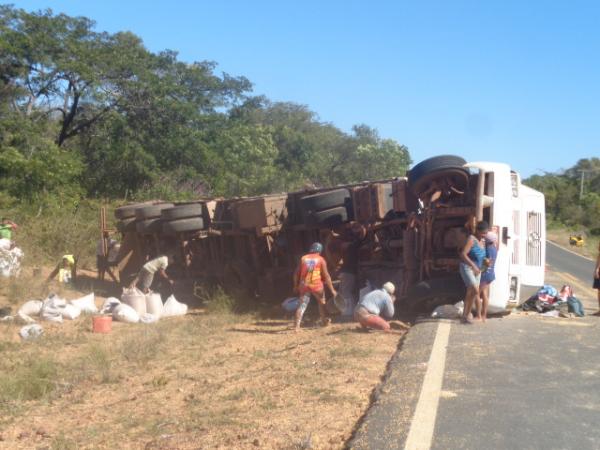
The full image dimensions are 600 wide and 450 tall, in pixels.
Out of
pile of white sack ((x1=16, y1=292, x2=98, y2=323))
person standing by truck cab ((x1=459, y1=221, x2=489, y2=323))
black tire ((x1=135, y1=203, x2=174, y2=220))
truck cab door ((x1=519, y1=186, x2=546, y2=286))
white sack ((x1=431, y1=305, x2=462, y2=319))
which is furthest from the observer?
black tire ((x1=135, y1=203, x2=174, y2=220))

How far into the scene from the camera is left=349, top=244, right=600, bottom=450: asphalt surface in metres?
5.07

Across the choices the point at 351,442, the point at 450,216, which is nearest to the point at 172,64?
the point at 450,216

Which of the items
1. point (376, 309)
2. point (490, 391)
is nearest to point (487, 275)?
point (376, 309)

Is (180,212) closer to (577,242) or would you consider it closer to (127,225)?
(127,225)

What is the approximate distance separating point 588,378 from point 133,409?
4.30m

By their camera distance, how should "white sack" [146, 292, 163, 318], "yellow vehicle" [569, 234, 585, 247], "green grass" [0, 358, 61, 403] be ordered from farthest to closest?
1. "yellow vehicle" [569, 234, 585, 247]
2. "white sack" [146, 292, 163, 318]
3. "green grass" [0, 358, 61, 403]

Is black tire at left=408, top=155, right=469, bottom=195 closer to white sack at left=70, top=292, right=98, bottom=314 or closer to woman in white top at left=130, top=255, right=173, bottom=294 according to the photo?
woman in white top at left=130, top=255, right=173, bottom=294

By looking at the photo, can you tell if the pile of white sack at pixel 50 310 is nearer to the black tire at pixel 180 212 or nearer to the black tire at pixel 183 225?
the black tire at pixel 183 225

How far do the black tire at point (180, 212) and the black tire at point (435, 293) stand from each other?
5.27m

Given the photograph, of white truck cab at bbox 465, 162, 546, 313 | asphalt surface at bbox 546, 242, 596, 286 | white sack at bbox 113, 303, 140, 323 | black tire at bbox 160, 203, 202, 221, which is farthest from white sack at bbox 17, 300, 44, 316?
asphalt surface at bbox 546, 242, 596, 286

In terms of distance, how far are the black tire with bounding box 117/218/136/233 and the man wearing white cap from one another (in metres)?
7.44

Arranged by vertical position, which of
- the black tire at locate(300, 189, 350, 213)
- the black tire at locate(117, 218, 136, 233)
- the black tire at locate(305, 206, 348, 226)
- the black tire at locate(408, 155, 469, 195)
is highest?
the black tire at locate(408, 155, 469, 195)

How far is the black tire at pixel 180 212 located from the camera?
14297mm

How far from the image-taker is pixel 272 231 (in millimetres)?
13039
